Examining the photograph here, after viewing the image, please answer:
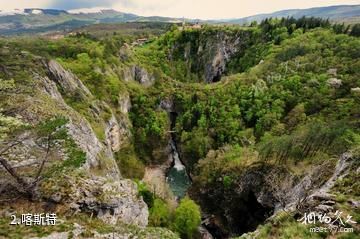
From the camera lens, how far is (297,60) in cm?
7569

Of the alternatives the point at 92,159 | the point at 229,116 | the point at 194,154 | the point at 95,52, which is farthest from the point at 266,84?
the point at 92,159

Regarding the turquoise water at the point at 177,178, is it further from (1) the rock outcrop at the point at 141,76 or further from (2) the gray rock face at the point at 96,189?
(2) the gray rock face at the point at 96,189

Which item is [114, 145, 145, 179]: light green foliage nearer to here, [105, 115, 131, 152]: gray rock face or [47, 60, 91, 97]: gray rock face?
[105, 115, 131, 152]: gray rock face

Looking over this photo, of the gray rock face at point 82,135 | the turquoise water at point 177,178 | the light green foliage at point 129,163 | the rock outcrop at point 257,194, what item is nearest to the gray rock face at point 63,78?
the gray rock face at point 82,135

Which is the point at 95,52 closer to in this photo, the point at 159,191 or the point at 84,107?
the point at 84,107

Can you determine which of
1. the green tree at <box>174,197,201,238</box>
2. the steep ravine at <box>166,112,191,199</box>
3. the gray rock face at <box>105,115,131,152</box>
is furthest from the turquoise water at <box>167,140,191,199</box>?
the green tree at <box>174,197,201,238</box>

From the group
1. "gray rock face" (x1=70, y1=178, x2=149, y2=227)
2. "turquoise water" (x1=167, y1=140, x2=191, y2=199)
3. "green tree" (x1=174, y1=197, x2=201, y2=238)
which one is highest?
"gray rock face" (x1=70, y1=178, x2=149, y2=227)

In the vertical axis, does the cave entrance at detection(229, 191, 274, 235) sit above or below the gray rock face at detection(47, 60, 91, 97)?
below

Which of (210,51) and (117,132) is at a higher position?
(210,51)

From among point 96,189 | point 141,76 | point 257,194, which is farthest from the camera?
point 141,76

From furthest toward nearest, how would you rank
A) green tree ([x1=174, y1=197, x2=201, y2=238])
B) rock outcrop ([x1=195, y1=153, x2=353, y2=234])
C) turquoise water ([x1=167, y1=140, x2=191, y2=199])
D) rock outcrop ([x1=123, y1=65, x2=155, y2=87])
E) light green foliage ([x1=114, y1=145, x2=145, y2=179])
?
rock outcrop ([x1=123, y1=65, x2=155, y2=87])
turquoise water ([x1=167, y1=140, x2=191, y2=199])
light green foliage ([x1=114, y1=145, x2=145, y2=179])
green tree ([x1=174, y1=197, x2=201, y2=238])
rock outcrop ([x1=195, y1=153, x2=353, y2=234])

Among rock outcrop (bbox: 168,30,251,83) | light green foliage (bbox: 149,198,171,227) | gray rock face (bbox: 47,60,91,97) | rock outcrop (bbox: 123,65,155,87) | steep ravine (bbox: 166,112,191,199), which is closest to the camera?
light green foliage (bbox: 149,198,171,227)

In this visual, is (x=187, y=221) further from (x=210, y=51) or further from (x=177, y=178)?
(x=210, y=51)

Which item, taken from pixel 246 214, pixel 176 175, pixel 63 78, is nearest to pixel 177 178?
pixel 176 175
